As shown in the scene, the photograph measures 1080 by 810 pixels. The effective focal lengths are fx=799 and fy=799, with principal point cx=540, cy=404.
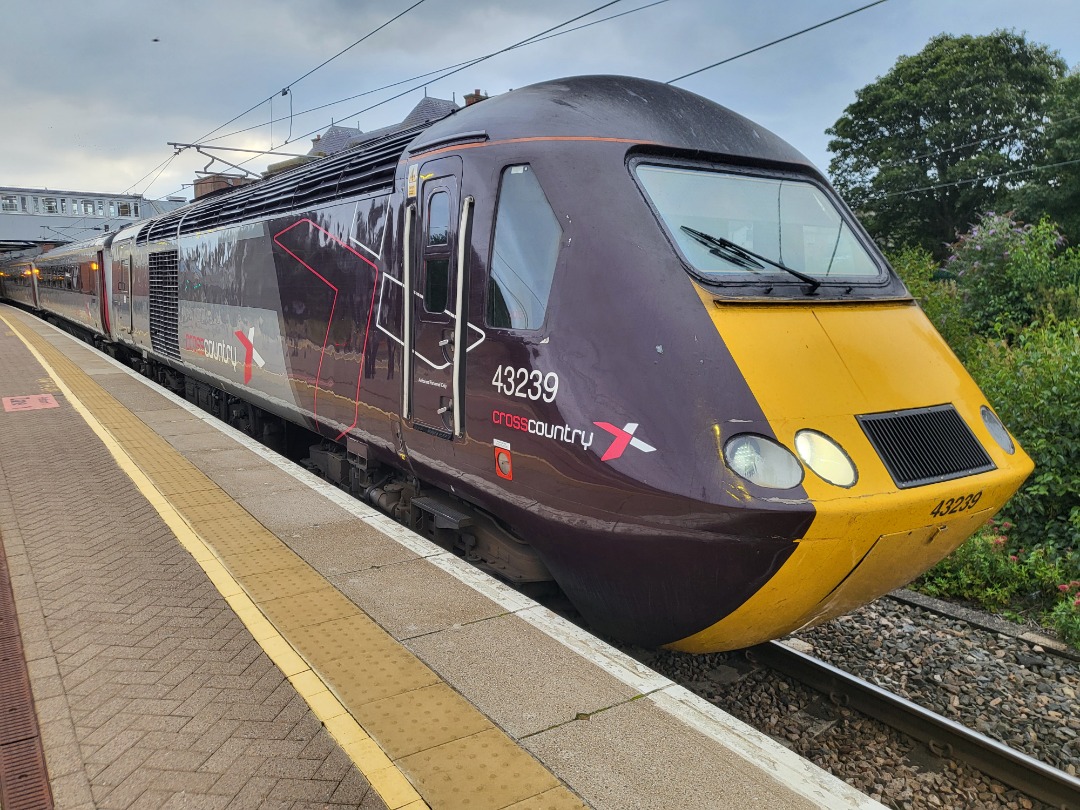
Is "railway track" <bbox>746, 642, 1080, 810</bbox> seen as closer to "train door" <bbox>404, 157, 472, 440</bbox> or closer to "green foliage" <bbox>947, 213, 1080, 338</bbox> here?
"train door" <bbox>404, 157, 472, 440</bbox>

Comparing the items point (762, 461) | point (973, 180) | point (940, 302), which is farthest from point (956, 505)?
point (973, 180)

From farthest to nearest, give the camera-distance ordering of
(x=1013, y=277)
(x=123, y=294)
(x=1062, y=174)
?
(x=1062, y=174) → (x=123, y=294) → (x=1013, y=277)

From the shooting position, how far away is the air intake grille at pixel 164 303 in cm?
1180

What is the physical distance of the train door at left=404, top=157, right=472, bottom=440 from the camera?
4.65m

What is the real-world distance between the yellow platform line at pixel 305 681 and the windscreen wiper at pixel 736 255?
2.80m

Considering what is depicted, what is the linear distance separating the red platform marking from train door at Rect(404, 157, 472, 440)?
26.6 ft

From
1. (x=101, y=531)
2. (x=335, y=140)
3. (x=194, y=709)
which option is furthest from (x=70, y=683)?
(x=335, y=140)

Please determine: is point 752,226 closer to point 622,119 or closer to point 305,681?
point 622,119

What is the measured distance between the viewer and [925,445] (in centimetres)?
374

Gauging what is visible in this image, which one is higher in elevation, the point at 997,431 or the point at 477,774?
the point at 997,431

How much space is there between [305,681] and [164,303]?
1052cm

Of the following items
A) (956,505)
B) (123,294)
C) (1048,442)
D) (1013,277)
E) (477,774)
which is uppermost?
(1013,277)

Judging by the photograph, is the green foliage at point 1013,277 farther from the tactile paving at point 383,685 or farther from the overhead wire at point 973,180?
the overhead wire at point 973,180

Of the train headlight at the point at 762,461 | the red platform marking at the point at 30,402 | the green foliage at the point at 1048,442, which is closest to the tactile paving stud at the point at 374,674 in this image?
the train headlight at the point at 762,461
